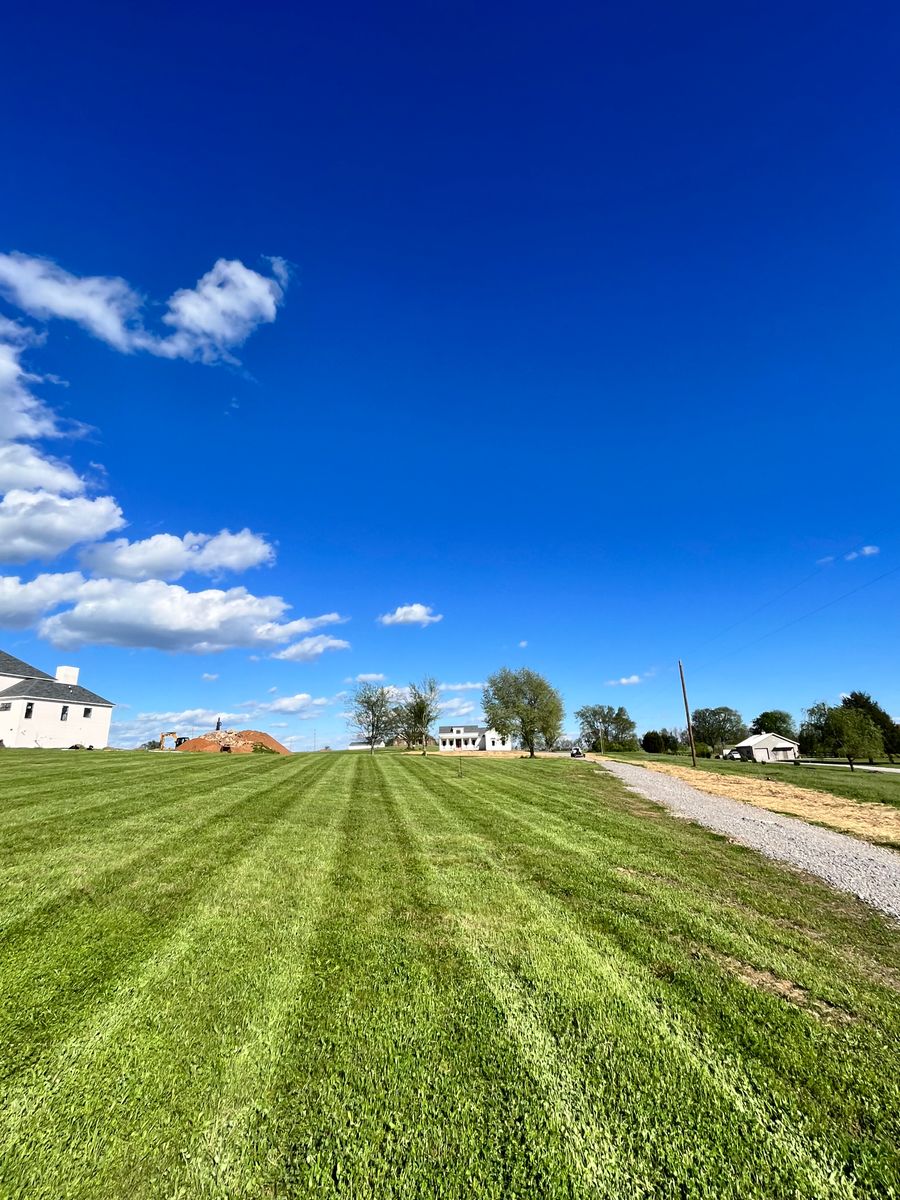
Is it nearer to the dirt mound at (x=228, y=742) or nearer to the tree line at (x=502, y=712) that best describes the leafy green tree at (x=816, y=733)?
the tree line at (x=502, y=712)

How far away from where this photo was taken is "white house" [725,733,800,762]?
84.5 metres

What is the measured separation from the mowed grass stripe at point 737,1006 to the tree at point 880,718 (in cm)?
8873

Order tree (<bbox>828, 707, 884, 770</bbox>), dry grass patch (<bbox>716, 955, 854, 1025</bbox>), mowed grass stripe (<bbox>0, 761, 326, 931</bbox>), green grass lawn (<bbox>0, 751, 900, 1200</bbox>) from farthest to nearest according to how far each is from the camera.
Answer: tree (<bbox>828, 707, 884, 770</bbox>) < mowed grass stripe (<bbox>0, 761, 326, 931</bbox>) < dry grass patch (<bbox>716, 955, 854, 1025</bbox>) < green grass lawn (<bbox>0, 751, 900, 1200</bbox>)

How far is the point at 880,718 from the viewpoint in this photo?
271 ft

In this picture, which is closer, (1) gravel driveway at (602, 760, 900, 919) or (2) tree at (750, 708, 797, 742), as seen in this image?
(1) gravel driveway at (602, 760, 900, 919)

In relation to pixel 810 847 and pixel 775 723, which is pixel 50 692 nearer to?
pixel 810 847

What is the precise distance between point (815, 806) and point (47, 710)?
58.4 m

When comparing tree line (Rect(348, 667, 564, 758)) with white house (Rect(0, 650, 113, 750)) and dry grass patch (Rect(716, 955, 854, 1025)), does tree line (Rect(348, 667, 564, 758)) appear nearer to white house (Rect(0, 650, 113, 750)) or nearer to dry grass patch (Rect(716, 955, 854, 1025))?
white house (Rect(0, 650, 113, 750))

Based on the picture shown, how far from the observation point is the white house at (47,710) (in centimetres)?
4419

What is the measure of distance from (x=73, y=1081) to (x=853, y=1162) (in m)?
5.20

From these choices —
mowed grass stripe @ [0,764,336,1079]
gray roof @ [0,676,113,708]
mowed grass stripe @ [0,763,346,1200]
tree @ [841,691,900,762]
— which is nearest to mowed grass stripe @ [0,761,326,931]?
mowed grass stripe @ [0,764,336,1079]

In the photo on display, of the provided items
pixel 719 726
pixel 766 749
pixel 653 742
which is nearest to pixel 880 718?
pixel 766 749

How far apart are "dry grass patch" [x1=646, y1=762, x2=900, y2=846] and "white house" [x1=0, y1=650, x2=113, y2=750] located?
51.8 meters

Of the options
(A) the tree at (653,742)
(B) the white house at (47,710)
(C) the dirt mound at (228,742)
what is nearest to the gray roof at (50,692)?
(B) the white house at (47,710)
